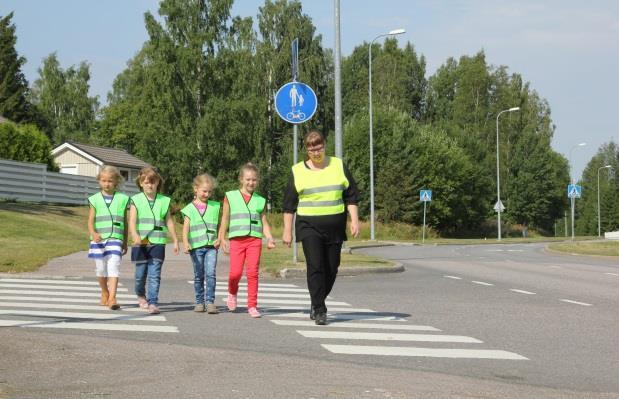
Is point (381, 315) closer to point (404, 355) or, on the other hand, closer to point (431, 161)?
point (404, 355)

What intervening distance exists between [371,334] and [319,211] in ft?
4.42

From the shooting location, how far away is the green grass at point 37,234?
17.9 meters

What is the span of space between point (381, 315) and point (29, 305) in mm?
4136

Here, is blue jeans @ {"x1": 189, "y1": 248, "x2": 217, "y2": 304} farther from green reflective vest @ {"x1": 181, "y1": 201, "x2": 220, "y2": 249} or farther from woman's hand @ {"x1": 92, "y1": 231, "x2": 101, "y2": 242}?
woman's hand @ {"x1": 92, "y1": 231, "x2": 101, "y2": 242}

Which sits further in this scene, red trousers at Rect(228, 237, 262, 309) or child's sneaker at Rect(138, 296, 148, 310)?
child's sneaker at Rect(138, 296, 148, 310)

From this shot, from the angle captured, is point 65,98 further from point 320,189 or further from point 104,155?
point 320,189

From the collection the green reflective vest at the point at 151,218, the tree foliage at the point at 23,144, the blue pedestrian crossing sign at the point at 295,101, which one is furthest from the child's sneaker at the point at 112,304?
the tree foliage at the point at 23,144

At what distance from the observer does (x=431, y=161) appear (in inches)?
2736

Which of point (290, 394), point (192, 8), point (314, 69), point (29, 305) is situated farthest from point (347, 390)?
point (314, 69)

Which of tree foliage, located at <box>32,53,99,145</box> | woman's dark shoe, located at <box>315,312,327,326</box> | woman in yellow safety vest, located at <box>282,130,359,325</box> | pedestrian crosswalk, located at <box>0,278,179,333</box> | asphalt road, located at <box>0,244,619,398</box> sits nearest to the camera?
asphalt road, located at <box>0,244,619,398</box>

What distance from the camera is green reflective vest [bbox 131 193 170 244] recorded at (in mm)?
10586

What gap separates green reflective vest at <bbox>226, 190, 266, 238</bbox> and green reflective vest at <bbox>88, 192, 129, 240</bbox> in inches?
56.4

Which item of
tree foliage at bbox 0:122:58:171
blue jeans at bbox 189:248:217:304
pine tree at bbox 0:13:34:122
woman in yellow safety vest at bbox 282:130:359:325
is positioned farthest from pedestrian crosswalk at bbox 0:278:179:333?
pine tree at bbox 0:13:34:122

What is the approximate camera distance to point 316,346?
785 centimetres
